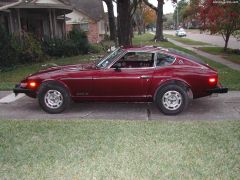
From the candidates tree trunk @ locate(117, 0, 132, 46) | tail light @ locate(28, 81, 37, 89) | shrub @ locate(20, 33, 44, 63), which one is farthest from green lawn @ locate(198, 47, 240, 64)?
tail light @ locate(28, 81, 37, 89)

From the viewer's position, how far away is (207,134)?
6.27m

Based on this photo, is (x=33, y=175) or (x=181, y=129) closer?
(x=33, y=175)

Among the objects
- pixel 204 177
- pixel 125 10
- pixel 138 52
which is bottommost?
pixel 204 177

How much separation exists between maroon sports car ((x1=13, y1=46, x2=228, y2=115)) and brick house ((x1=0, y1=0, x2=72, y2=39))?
448 inches

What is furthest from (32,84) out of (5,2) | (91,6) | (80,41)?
(91,6)

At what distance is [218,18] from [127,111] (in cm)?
1802

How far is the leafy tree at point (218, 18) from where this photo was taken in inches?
905

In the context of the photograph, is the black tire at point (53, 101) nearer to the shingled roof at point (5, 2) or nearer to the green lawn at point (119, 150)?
the green lawn at point (119, 150)

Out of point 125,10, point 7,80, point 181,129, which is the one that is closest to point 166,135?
point 181,129

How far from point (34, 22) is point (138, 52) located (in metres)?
17.4

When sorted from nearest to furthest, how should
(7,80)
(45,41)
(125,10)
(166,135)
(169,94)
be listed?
(166,135) < (169,94) < (7,80) < (125,10) < (45,41)

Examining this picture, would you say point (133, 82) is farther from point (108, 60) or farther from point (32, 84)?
point (32, 84)

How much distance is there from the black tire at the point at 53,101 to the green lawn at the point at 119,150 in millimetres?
841

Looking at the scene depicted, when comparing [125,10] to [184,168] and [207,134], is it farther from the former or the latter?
[184,168]
